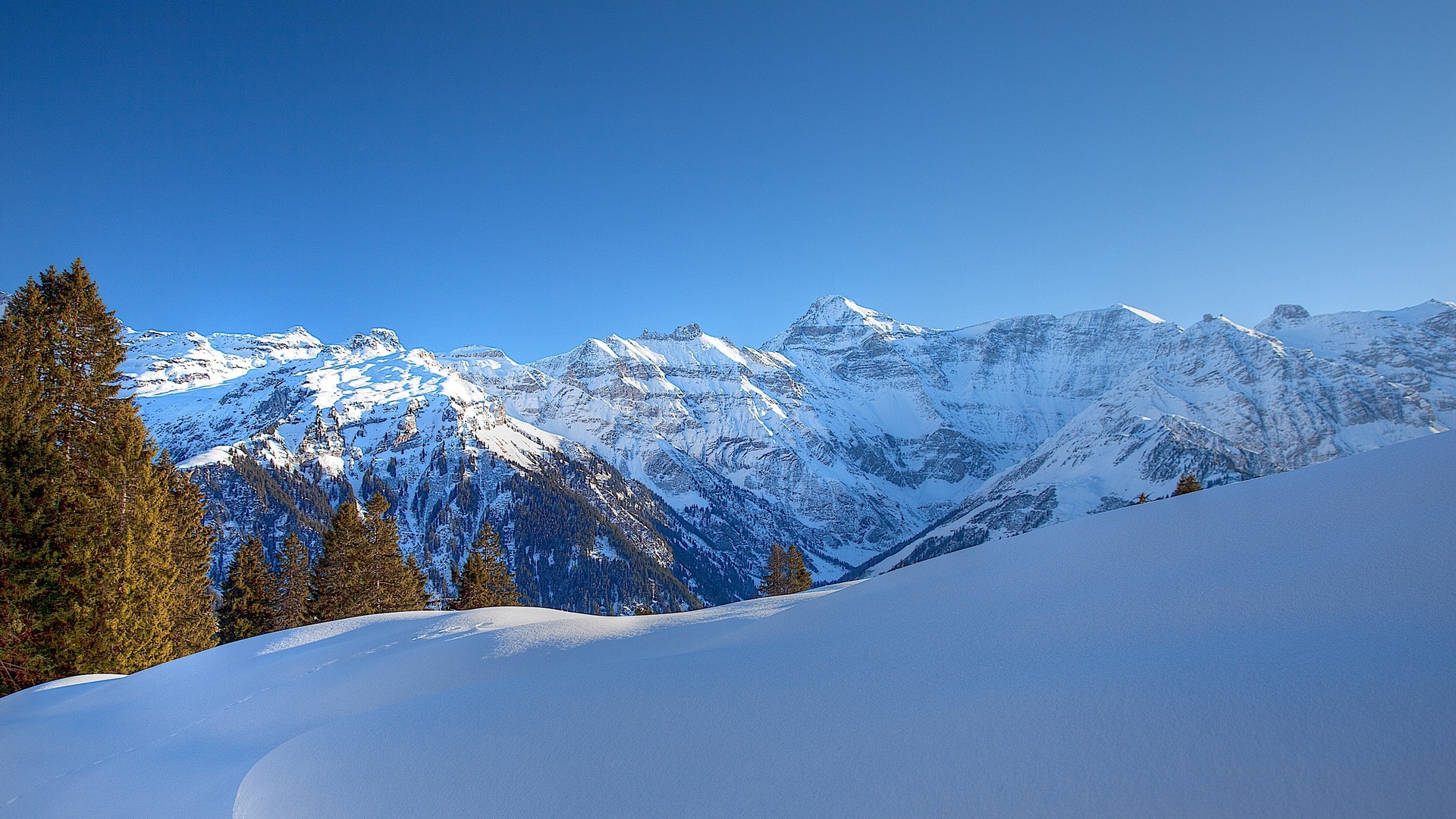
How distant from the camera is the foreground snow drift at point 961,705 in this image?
9.73 ft

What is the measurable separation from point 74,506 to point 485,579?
2063cm

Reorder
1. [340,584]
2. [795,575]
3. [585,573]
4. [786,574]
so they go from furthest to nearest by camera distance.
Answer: [585,573] < [786,574] < [795,575] < [340,584]

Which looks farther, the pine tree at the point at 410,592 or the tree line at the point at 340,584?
the pine tree at the point at 410,592

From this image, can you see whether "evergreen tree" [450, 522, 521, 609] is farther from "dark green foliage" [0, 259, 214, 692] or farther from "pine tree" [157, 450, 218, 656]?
"dark green foliage" [0, 259, 214, 692]

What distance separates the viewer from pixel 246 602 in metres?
29.9

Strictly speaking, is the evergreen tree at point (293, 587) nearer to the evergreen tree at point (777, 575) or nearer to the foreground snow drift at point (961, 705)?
the foreground snow drift at point (961, 705)

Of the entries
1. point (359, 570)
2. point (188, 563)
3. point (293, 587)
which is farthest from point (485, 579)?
point (188, 563)

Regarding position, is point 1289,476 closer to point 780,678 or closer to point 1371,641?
point 1371,641

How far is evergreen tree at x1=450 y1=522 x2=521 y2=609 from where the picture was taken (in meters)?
32.5

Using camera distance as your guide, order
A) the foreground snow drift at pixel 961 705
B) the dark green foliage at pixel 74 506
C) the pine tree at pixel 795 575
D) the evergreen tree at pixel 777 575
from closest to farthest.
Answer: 1. the foreground snow drift at pixel 961 705
2. the dark green foliage at pixel 74 506
3. the pine tree at pixel 795 575
4. the evergreen tree at pixel 777 575

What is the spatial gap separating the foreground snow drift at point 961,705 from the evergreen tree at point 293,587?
26.3 metres

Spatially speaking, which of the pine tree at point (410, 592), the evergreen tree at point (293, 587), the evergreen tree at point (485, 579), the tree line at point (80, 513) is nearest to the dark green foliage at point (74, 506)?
the tree line at point (80, 513)

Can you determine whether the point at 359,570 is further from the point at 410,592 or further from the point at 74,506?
the point at 74,506

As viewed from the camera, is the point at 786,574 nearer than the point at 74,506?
No
